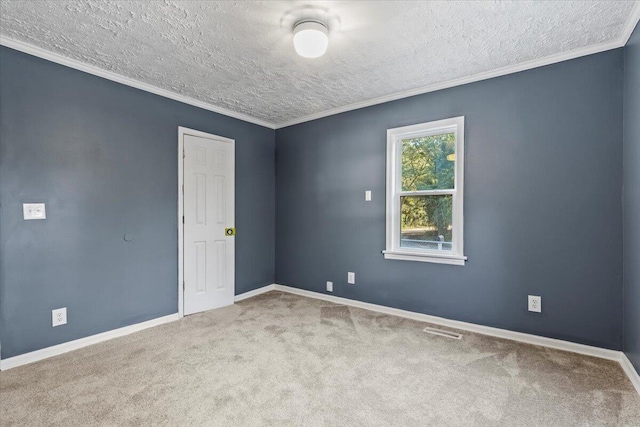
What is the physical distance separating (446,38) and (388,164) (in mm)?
1463

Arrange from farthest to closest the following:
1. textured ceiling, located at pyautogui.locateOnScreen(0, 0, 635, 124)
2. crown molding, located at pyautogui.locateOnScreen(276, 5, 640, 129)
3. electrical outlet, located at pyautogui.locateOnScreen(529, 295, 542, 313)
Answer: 1. electrical outlet, located at pyautogui.locateOnScreen(529, 295, 542, 313)
2. crown molding, located at pyautogui.locateOnScreen(276, 5, 640, 129)
3. textured ceiling, located at pyautogui.locateOnScreen(0, 0, 635, 124)

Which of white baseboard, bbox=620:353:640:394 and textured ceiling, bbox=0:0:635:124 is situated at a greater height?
textured ceiling, bbox=0:0:635:124

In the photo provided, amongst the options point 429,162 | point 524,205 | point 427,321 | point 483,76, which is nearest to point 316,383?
point 427,321

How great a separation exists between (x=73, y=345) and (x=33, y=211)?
3.90ft

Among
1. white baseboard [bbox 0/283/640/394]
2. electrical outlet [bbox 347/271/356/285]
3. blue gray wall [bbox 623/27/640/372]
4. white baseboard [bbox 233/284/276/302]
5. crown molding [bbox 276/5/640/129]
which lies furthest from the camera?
white baseboard [bbox 233/284/276/302]

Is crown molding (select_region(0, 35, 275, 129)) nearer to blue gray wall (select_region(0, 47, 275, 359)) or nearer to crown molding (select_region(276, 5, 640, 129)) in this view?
blue gray wall (select_region(0, 47, 275, 359))

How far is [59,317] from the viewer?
2602mm

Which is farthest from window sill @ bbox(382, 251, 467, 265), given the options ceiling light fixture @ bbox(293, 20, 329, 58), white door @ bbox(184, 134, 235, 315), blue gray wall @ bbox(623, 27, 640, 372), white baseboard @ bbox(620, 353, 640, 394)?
ceiling light fixture @ bbox(293, 20, 329, 58)

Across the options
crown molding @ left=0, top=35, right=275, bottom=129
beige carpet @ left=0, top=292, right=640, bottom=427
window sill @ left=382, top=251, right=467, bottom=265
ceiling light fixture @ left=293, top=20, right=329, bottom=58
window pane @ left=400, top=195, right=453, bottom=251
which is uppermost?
crown molding @ left=0, top=35, right=275, bottom=129

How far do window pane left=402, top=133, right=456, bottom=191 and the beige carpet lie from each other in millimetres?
1551

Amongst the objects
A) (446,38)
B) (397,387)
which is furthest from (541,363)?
(446,38)

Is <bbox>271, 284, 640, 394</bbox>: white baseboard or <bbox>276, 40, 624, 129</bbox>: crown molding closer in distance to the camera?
<bbox>271, 284, 640, 394</bbox>: white baseboard

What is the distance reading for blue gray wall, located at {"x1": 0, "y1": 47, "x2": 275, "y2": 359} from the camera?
7.89ft

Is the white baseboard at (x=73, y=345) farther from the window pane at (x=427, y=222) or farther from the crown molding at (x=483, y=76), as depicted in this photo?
the crown molding at (x=483, y=76)
